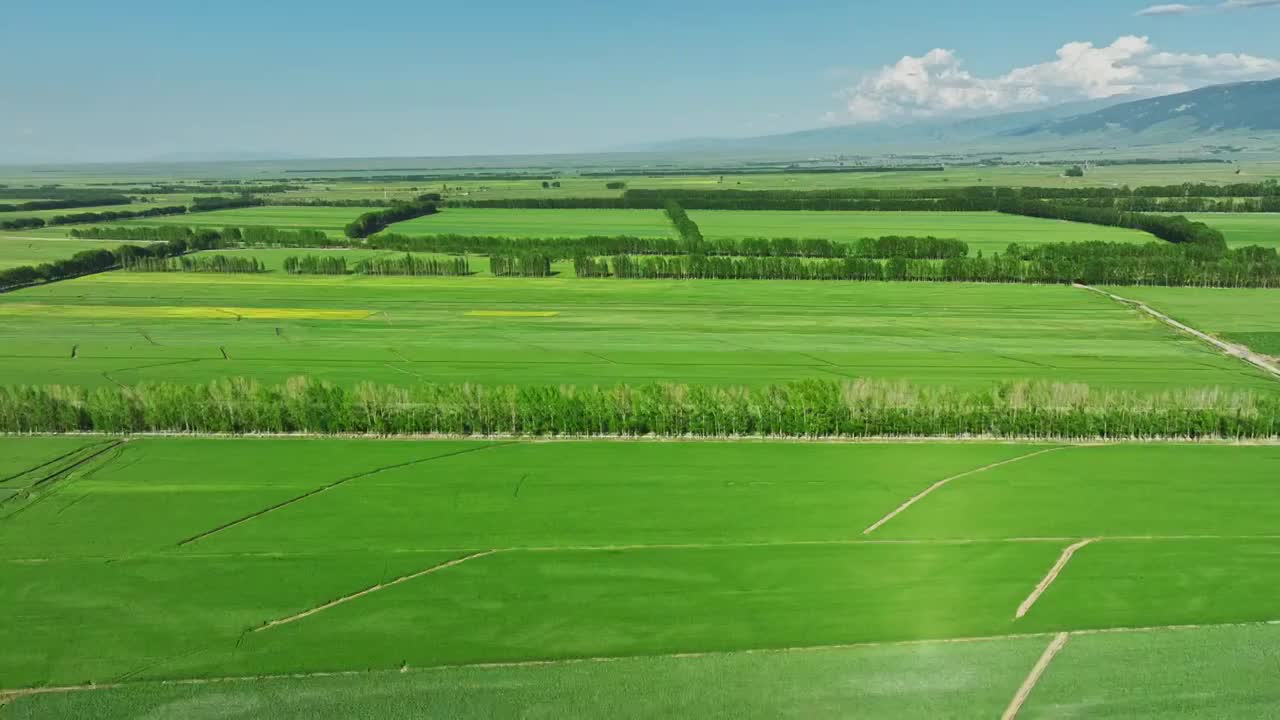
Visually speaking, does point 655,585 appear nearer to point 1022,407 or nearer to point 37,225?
point 1022,407

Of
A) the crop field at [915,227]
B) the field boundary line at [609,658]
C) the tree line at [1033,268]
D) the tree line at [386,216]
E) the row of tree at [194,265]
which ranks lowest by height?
the field boundary line at [609,658]

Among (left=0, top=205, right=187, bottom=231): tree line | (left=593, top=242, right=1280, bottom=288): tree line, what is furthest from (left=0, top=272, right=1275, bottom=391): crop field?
(left=0, top=205, right=187, bottom=231): tree line

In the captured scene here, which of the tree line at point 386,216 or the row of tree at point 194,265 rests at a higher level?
the tree line at point 386,216

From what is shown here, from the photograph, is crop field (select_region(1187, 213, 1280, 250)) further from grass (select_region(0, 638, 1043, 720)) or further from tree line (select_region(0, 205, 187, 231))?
tree line (select_region(0, 205, 187, 231))

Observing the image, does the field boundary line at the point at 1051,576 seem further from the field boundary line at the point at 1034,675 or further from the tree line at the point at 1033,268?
the tree line at the point at 1033,268

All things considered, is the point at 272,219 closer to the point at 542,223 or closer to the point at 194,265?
the point at 542,223

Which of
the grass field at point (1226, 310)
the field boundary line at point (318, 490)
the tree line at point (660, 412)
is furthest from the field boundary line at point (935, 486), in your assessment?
the grass field at point (1226, 310)

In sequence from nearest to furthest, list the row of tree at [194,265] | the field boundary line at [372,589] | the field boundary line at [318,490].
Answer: the field boundary line at [372,589]
the field boundary line at [318,490]
the row of tree at [194,265]
